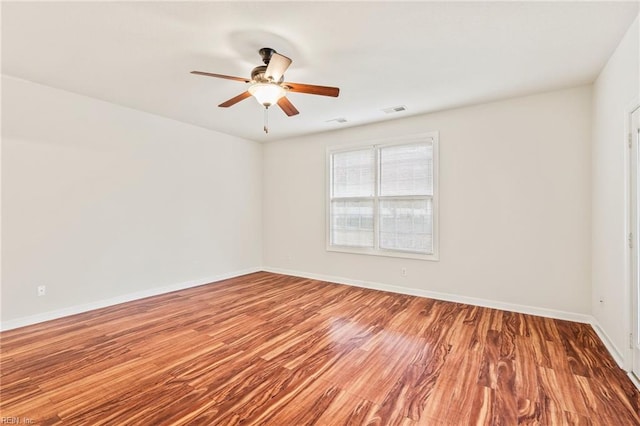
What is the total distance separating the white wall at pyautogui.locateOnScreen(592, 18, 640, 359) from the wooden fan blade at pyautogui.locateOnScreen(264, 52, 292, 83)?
265 cm

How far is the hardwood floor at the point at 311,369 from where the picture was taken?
1.88 metres

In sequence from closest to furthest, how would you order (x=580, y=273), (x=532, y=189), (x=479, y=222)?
(x=580, y=273) → (x=532, y=189) → (x=479, y=222)

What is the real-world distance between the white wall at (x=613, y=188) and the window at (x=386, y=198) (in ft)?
5.70

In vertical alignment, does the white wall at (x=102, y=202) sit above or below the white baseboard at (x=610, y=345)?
above

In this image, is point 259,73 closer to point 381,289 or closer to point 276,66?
point 276,66

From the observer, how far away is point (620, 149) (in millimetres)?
2555

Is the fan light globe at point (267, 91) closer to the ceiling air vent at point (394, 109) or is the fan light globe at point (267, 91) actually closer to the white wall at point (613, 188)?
the ceiling air vent at point (394, 109)

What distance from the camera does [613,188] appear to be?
270 centimetres

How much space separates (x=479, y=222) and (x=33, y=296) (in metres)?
5.60

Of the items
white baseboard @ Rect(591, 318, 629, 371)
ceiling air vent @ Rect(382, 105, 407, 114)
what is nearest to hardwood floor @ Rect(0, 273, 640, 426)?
white baseboard @ Rect(591, 318, 629, 371)

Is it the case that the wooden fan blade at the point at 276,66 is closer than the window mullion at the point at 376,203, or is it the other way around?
the wooden fan blade at the point at 276,66

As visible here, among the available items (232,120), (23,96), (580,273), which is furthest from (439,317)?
A: (23,96)

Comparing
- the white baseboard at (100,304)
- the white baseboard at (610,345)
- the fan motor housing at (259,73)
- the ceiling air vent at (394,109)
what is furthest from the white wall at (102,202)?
the white baseboard at (610,345)

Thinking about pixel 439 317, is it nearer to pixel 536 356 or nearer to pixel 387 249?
pixel 536 356
